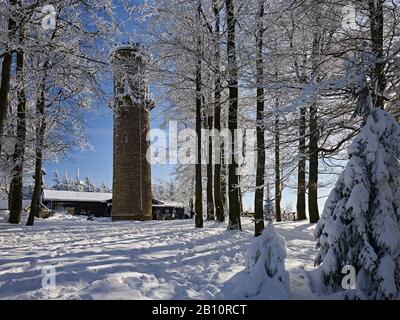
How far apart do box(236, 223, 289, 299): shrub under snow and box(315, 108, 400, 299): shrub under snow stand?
66 cm

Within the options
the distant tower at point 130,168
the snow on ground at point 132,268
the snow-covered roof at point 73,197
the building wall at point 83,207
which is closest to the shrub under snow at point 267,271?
the snow on ground at point 132,268

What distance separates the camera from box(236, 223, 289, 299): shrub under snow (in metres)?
4.57

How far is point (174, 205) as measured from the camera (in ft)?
167

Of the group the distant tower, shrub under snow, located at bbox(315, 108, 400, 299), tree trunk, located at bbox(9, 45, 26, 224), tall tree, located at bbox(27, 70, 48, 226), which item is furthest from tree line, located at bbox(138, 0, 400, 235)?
the distant tower

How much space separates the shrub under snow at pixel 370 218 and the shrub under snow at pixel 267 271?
657 millimetres

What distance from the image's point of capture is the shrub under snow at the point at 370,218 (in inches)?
173

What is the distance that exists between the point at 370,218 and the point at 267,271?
1500 mm

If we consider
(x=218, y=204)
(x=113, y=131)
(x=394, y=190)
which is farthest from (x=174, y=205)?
(x=394, y=190)

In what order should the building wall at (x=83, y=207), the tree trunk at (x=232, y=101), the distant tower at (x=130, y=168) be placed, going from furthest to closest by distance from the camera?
the building wall at (x=83, y=207) < the distant tower at (x=130, y=168) < the tree trunk at (x=232, y=101)

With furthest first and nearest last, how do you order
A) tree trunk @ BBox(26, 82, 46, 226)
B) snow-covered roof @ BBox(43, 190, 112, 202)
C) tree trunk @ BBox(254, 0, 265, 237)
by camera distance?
1. snow-covered roof @ BBox(43, 190, 112, 202)
2. tree trunk @ BBox(26, 82, 46, 226)
3. tree trunk @ BBox(254, 0, 265, 237)

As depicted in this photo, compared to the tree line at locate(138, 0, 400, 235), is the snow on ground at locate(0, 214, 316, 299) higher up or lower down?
lower down

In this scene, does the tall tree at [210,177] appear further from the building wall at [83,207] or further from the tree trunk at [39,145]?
the building wall at [83,207]

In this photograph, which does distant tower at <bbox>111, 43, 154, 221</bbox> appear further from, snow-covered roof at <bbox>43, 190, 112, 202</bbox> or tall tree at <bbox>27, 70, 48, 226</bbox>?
snow-covered roof at <bbox>43, 190, 112, 202</bbox>

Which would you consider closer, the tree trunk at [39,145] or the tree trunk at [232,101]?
the tree trunk at [232,101]
